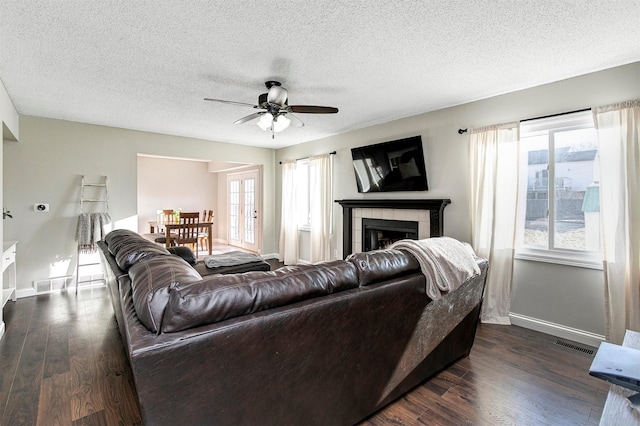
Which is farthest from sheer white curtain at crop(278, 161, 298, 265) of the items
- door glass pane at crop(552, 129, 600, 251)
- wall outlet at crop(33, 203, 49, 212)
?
door glass pane at crop(552, 129, 600, 251)

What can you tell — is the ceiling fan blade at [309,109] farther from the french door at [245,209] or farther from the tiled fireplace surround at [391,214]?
the french door at [245,209]

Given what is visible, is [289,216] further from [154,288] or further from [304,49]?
[154,288]

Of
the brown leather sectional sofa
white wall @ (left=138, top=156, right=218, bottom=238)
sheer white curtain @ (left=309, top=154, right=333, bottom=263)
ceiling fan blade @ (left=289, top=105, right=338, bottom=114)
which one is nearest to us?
the brown leather sectional sofa

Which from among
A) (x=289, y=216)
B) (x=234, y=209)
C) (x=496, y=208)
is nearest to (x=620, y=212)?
(x=496, y=208)

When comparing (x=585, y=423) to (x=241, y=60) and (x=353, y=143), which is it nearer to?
(x=241, y=60)

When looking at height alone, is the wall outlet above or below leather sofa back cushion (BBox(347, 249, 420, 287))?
above

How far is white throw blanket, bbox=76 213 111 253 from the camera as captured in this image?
173 inches

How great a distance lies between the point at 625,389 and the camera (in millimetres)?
991

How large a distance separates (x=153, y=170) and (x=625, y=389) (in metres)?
9.09

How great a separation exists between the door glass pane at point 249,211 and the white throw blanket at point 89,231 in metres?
3.26

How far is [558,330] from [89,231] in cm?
581

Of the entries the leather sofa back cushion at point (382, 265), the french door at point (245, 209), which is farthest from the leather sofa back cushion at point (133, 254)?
the french door at point (245, 209)

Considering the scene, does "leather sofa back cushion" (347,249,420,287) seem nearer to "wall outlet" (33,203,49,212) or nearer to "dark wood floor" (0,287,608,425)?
"dark wood floor" (0,287,608,425)

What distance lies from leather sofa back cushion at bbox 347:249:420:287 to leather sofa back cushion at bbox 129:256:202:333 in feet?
2.77
